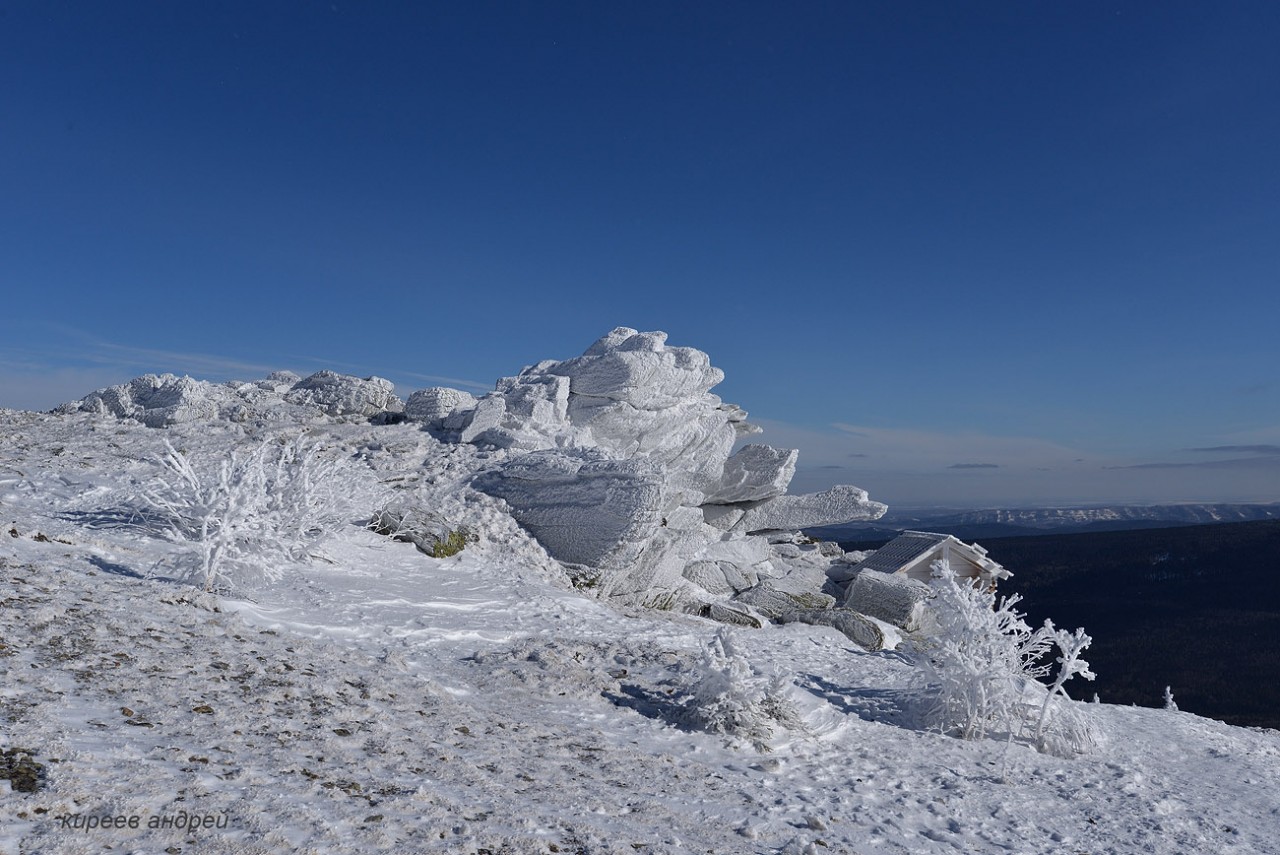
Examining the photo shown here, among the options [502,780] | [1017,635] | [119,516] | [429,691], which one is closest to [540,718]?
[429,691]

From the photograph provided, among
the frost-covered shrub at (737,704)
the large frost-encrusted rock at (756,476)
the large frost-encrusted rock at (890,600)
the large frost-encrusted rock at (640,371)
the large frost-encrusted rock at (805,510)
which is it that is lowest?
the large frost-encrusted rock at (890,600)

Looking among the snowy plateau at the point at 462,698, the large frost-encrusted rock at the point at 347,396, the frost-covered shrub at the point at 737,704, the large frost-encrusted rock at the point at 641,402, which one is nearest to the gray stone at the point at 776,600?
the snowy plateau at the point at 462,698

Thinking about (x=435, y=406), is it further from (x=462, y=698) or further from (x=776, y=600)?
(x=462, y=698)

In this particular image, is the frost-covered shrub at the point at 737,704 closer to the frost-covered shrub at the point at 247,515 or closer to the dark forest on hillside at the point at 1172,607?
the frost-covered shrub at the point at 247,515

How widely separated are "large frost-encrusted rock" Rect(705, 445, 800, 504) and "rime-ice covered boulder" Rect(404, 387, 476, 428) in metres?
9.06

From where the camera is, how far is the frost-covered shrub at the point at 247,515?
851cm

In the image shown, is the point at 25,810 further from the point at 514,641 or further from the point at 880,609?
the point at 880,609

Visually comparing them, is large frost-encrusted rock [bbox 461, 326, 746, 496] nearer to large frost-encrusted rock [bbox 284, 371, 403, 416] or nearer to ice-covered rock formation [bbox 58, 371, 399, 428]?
large frost-encrusted rock [bbox 284, 371, 403, 416]

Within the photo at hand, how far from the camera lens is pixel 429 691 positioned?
23.0 ft

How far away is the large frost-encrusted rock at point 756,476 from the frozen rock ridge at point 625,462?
0.15 ft

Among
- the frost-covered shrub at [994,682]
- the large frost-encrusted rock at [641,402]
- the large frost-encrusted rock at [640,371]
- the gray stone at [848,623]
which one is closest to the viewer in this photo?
the frost-covered shrub at [994,682]

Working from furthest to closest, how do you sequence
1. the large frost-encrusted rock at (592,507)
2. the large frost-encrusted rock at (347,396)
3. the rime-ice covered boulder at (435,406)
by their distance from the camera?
1. the large frost-encrusted rock at (347,396)
2. the rime-ice covered boulder at (435,406)
3. the large frost-encrusted rock at (592,507)

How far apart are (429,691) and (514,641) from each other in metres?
2.25

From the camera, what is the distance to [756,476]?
81.9 feet
